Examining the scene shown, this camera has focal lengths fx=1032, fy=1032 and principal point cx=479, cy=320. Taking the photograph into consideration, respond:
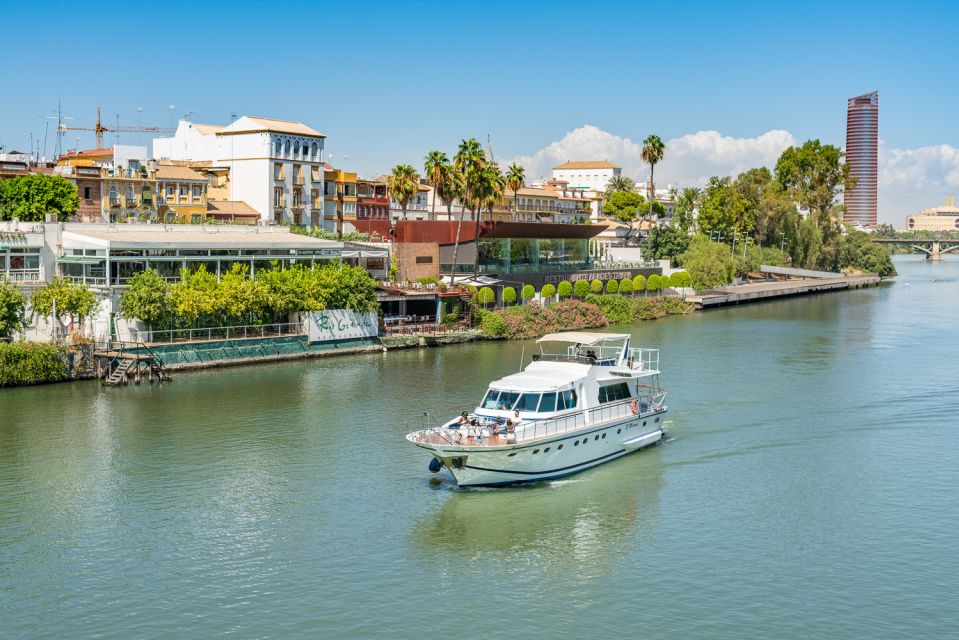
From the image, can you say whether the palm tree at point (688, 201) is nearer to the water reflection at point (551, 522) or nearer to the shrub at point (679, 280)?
the shrub at point (679, 280)

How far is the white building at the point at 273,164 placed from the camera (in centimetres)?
10938

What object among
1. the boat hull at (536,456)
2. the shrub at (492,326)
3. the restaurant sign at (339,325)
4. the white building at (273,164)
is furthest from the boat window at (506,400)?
the white building at (273,164)

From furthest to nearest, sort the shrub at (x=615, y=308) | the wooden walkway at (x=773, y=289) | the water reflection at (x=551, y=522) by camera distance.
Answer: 1. the wooden walkway at (x=773, y=289)
2. the shrub at (x=615, y=308)
3. the water reflection at (x=551, y=522)

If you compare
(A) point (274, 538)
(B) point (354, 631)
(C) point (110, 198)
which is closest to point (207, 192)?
(C) point (110, 198)

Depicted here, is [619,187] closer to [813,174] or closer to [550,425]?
[813,174]

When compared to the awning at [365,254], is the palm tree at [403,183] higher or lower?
higher

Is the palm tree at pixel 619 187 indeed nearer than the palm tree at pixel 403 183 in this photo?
No

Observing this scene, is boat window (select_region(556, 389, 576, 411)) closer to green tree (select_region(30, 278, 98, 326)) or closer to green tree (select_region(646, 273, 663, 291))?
green tree (select_region(30, 278, 98, 326))

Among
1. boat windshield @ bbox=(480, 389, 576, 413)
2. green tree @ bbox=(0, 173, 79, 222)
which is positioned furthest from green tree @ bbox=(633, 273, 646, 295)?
boat windshield @ bbox=(480, 389, 576, 413)

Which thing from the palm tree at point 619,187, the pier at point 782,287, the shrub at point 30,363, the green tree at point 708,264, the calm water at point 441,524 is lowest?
the calm water at point 441,524

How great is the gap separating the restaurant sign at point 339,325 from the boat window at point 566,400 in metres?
36.2

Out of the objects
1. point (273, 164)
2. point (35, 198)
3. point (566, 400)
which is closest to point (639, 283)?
point (273, 164)

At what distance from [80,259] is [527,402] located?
4061cm

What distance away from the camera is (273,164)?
109625 mm
